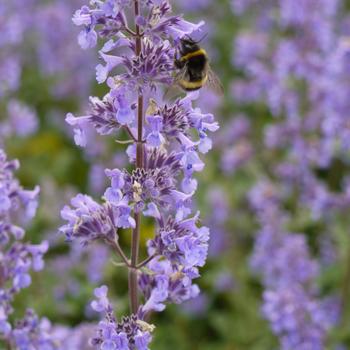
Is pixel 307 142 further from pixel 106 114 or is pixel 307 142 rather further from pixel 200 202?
pixel 106 114

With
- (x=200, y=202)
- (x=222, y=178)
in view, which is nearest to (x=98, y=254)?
(x=200, y=202)

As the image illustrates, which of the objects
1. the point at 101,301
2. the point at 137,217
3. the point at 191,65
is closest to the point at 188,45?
the point at 191,65

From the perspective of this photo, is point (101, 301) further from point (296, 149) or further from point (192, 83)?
point (296, 149)

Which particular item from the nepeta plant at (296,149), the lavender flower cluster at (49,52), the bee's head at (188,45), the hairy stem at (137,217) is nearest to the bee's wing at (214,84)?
the bee's head at (188,45)

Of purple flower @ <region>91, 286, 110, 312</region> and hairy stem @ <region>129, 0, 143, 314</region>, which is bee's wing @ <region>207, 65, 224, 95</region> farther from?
purple flower @ <region>91, 286, 110, 312</region>

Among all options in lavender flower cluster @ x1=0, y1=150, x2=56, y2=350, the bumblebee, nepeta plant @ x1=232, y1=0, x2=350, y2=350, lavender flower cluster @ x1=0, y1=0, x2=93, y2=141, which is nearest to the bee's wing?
the bumblebee

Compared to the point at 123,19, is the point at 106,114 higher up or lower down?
lower down

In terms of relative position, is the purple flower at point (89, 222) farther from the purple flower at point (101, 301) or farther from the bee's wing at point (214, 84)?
the bee's wing at point (214, 84)
